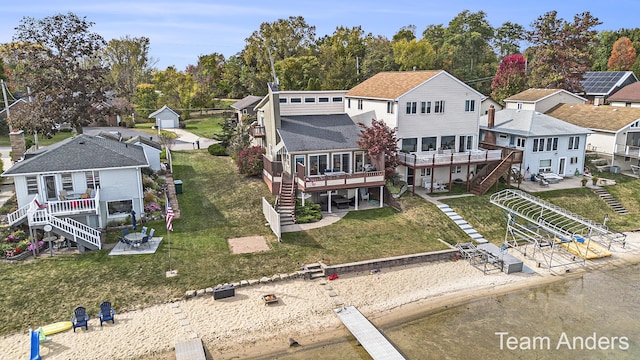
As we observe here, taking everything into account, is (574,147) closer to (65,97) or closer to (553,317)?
(553,317)

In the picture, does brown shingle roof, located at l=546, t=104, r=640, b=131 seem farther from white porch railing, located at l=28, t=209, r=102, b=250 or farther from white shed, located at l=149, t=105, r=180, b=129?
white shed, located at l=149, t=105, r=180, b=129

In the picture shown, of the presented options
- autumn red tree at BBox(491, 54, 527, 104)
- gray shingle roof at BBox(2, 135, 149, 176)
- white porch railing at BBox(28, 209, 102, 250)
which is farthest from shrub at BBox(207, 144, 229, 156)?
autumn red tree at BBox(491, 54, 527, 104)

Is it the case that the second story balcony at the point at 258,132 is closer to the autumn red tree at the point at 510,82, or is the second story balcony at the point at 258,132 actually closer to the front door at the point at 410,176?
the front door at the point at 410,176

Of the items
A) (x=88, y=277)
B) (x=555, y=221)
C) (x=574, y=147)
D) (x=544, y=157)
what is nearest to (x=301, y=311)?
(x=88, y=277)

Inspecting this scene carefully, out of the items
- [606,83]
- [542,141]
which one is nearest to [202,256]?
[542,141]

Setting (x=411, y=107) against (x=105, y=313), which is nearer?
(x=105, y=313)

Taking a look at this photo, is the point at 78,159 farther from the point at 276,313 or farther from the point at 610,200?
the point at 610,200
